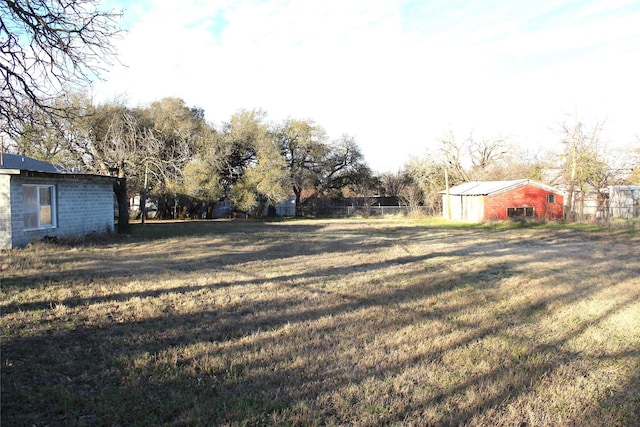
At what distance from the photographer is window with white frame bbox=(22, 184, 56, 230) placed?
Result: 13.4m

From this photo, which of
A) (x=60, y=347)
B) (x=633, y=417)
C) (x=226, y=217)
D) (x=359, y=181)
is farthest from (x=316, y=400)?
(x=359, y=181)

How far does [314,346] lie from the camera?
4.85m

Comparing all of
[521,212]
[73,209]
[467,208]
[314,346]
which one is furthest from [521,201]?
[314,346]

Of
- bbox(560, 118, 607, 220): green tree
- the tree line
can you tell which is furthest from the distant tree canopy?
bbox(560, 118, 607, 220): green tree

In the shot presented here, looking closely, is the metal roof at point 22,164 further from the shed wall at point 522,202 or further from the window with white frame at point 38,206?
the shed wall at point 522,202

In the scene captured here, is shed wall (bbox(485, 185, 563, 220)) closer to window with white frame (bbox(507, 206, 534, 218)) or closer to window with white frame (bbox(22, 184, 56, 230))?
window with white frame (bbox(507, 206, 534, 218))

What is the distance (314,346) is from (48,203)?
43.6ft

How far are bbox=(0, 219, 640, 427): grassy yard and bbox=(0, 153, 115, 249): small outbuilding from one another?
3.42 meters

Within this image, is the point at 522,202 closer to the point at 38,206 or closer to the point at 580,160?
the point at 580,160

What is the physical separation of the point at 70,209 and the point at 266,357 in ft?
44.9

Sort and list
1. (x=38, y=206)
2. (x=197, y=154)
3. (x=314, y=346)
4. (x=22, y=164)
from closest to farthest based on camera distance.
Result: (x=314, y=346)
(x=38, y=206)
(x=22, y=164)
(x=197, y=154)

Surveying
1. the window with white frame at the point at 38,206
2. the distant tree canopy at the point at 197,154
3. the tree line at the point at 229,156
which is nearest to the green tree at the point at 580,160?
the tree line at the point at 229,156

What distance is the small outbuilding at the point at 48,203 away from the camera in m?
12.3

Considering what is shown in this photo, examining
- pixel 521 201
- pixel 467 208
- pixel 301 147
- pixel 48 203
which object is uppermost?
pixel 301 147
